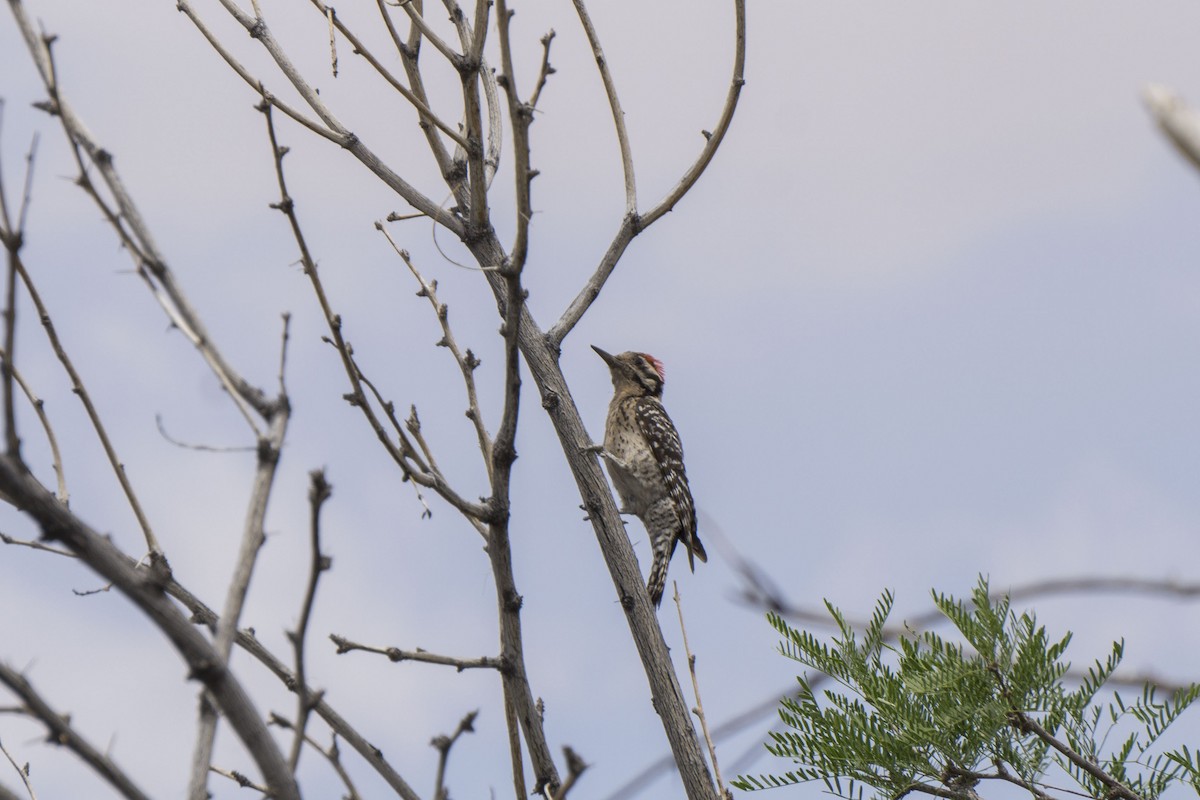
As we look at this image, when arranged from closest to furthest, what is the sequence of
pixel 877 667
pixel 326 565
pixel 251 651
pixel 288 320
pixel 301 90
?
pixel 326 565
pixel 288 320
pixel 251 651
pixel 877 667
pixel 301 90

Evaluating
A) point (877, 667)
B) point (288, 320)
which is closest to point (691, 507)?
point (877, 667)

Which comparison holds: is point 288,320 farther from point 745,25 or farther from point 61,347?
point 745,25

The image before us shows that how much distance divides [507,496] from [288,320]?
0.75 meters

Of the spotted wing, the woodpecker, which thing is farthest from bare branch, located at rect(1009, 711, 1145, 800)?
the spotted wing

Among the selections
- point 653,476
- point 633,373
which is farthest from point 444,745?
point 633,373

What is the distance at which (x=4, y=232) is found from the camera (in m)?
2.02

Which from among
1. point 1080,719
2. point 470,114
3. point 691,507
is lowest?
point 1080,719

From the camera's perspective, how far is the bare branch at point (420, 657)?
8.75ft

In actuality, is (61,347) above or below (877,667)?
above

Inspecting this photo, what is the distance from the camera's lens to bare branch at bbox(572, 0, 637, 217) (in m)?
3.73

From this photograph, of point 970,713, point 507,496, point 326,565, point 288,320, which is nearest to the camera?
point 326,565

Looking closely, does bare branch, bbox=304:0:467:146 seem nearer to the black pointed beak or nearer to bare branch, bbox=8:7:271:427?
bare branch, bbox=8:7:271:427

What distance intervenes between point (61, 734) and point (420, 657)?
1172 millimetres

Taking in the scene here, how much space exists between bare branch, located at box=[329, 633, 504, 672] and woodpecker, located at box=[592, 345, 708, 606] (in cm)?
487
